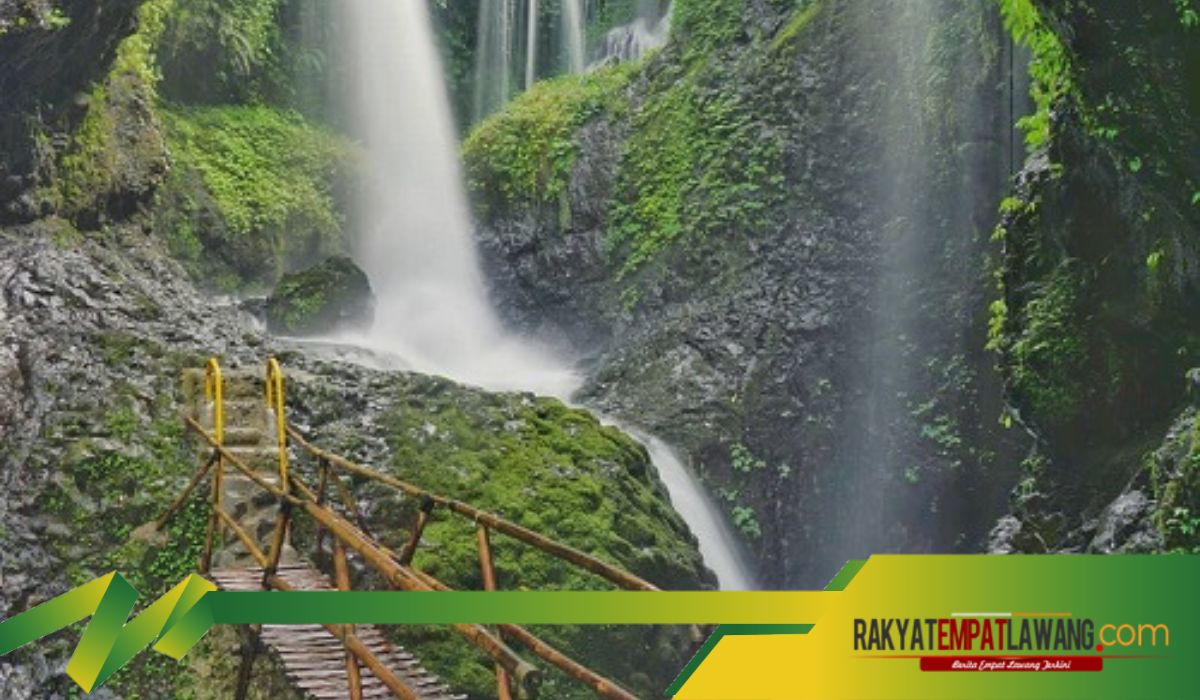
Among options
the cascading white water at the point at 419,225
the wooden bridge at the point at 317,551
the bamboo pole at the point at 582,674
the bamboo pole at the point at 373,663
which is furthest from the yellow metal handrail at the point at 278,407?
the cascading white water at the point at 419,225

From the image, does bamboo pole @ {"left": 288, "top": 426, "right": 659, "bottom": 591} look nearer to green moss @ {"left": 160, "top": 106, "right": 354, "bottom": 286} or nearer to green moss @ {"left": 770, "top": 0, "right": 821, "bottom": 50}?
green moss @ {"left": 160, "top": 106, "right": 354, "bottom": 286}

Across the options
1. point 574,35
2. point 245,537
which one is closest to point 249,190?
point 574,35

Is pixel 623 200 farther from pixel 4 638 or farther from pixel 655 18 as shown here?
pixel 4 638

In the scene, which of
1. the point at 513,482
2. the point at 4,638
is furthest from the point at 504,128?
the point at 4,638

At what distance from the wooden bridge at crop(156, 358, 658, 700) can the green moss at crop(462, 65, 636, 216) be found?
5.43 meters

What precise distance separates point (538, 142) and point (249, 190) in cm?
262

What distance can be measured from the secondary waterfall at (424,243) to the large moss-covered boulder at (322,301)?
233 mm

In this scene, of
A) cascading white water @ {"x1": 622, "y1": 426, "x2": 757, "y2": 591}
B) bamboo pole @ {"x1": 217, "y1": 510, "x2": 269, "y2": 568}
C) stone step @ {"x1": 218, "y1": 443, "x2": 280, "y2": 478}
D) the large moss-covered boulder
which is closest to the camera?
bamboo pole @ {"x1": 217, "y1": 510, "x2": 269, "y2": 568}

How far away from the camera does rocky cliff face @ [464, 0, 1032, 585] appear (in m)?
6.85

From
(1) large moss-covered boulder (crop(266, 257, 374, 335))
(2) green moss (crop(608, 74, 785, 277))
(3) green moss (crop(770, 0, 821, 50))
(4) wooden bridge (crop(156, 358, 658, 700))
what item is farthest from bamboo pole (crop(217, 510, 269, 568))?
(3) green moss (crop(770, 0, 821, 50))

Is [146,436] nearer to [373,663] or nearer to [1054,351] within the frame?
[373,663]

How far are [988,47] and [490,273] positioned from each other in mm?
4623

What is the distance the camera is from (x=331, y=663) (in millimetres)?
3113

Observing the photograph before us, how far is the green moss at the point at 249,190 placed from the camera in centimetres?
921
